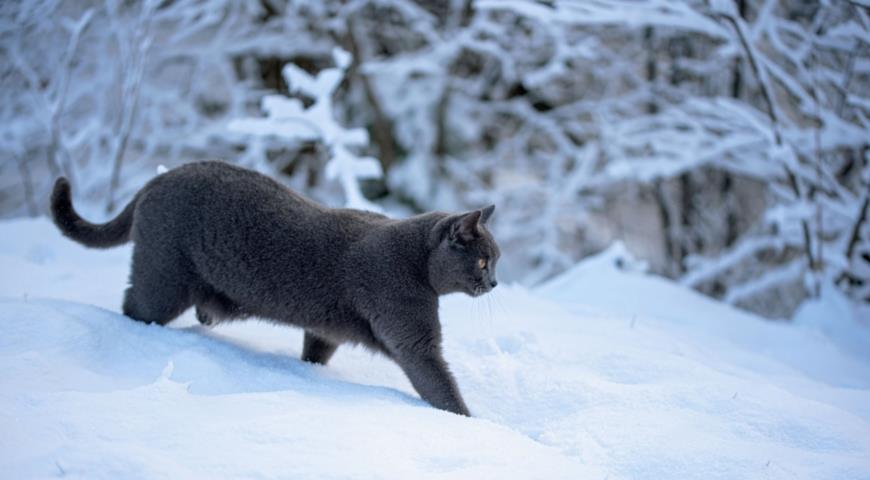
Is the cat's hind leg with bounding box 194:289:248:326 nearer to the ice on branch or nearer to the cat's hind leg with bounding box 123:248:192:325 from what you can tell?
the cat's hind leg with bounding box 123:248:192:325

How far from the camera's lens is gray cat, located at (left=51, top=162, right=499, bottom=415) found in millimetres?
2873

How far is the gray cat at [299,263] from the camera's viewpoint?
2.87 meters

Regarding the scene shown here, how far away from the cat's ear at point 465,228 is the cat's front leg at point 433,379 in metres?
0.46

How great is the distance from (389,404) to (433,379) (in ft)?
0.92

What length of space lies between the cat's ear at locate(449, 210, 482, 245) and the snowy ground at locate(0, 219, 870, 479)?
0.56 meters

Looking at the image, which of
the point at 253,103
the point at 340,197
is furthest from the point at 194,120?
the point at 340,197

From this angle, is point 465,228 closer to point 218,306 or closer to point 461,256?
point 461,256

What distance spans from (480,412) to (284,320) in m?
0.88

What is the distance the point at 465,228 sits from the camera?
9.44ft

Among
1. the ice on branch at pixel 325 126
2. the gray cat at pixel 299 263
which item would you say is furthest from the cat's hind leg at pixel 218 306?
the ice on branch at pixel 325 126

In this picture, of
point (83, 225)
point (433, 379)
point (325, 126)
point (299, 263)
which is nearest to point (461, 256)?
point (433, 379)

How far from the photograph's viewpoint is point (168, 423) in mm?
2045

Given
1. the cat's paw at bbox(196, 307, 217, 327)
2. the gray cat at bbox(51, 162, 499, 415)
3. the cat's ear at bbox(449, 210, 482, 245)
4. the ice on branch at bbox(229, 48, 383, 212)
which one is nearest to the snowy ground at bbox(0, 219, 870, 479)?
the cat's paw at bbox(196, 307, 217, 327)

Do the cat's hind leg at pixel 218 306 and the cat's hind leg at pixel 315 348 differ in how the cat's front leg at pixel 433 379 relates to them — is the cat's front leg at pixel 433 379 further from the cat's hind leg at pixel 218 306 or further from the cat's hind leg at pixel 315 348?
the cat's hind leg at pixel 218 306
